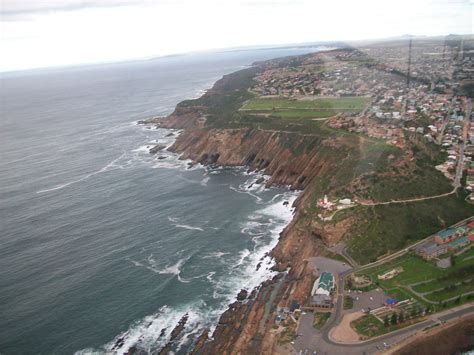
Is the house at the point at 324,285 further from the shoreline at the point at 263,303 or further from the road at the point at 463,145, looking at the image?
the road at the point at 463,145

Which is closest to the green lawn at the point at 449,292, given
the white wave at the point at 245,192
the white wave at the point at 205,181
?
the white wave at the point at 245,192

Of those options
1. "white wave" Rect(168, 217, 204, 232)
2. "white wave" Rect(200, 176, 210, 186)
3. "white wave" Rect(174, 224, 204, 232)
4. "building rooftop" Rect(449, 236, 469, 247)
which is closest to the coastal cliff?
"building rooftop" Rect(449, 236, 469, 247)

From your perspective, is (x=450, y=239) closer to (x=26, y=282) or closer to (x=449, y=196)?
(x=449, y=196)

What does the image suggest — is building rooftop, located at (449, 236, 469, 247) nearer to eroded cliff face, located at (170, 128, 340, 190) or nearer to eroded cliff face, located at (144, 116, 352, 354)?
eroded cliff face, located at (144, 116, 352, 354)

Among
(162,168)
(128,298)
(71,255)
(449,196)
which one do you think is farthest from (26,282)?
(449,196)

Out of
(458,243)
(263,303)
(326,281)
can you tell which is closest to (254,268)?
(263,303)

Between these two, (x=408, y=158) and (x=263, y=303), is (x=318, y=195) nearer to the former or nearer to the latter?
(x=408, y=158)
